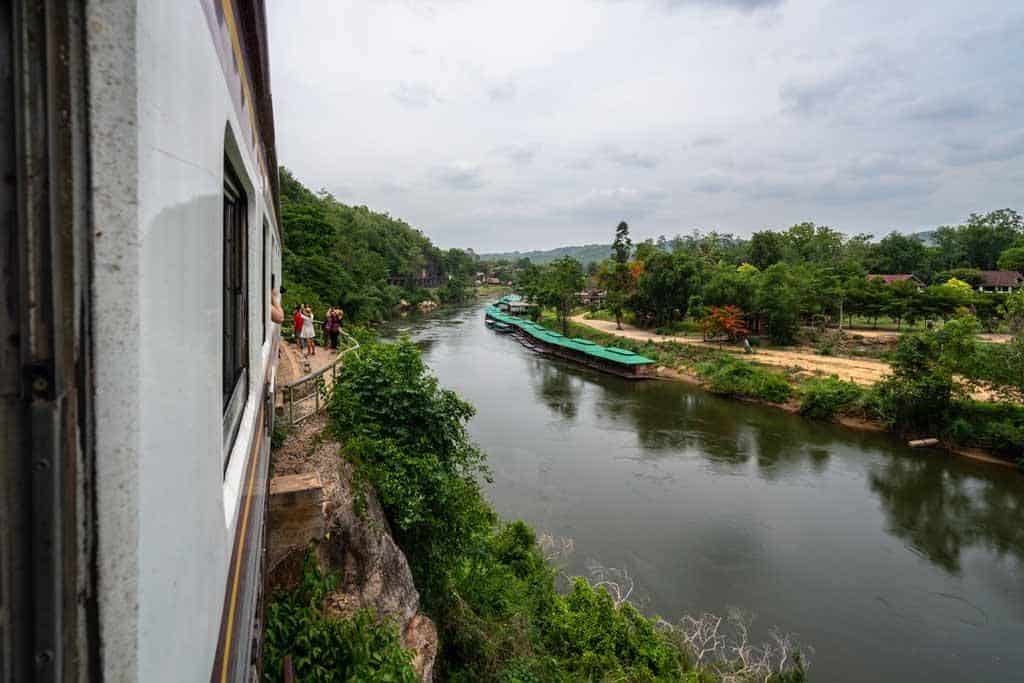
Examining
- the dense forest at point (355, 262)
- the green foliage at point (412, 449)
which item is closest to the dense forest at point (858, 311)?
the dense forest at point (355, 262)

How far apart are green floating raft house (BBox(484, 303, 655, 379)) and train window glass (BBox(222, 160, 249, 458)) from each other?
24.5m

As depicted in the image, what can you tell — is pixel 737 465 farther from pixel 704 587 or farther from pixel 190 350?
pixel 190 350

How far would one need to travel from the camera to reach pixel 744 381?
2350 centimetres

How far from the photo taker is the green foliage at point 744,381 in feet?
73.7

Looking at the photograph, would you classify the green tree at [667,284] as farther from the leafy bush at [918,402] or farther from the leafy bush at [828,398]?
the leafy bush at [918,402]

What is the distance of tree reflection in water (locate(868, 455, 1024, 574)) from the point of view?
1221 centimetres

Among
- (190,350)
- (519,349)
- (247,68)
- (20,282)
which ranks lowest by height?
(519,349)

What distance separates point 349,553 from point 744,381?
21.0 m

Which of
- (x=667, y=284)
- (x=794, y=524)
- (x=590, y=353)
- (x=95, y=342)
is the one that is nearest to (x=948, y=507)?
(x=794, y=524)

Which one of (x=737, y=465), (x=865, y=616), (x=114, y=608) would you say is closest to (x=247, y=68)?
(x=114, y=608)

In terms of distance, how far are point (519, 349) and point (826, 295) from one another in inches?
692

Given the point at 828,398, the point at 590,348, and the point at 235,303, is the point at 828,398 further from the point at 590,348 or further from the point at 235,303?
the point at 235,303

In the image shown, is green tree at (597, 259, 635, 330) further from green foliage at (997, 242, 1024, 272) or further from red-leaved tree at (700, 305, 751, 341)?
green foliage at (997, 242, 1024, 272)

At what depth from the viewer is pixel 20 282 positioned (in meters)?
0.69
